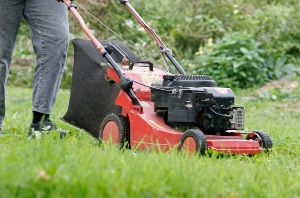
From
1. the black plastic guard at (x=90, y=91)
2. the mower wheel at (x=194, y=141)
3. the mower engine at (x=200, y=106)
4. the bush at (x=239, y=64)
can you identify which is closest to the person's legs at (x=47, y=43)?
the black plastic guard at (x=90, y=91)

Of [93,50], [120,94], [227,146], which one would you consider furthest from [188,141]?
[93,50]

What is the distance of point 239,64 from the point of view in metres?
8.30

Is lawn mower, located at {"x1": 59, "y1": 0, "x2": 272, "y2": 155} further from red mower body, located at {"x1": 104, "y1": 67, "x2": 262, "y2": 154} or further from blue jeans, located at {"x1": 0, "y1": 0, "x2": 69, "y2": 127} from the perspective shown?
blue jeans, located at {"x1": 0, "y1": 0, "x2": 69, "y2": 127}

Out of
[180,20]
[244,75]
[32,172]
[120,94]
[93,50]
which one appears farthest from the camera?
[180,20]

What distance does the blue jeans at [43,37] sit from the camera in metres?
3.93

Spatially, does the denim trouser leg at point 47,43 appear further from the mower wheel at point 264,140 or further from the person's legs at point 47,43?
the mower wheel at point 264,140

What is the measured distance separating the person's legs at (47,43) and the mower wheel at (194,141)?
99cm

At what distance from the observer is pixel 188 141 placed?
3.39m

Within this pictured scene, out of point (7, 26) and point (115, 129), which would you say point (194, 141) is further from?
point (7, 26)

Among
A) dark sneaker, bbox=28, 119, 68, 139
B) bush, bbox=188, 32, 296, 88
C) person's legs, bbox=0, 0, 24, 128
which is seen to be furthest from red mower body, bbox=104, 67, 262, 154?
bush, bbox=188, 32, 296, 88

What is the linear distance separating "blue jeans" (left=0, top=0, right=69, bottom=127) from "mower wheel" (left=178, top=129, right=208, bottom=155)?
991mm

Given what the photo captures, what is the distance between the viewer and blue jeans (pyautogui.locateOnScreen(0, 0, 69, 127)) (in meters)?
3.93

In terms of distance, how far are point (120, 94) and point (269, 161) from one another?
1.02m

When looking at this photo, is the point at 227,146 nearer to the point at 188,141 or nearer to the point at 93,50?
the point at 188,141
